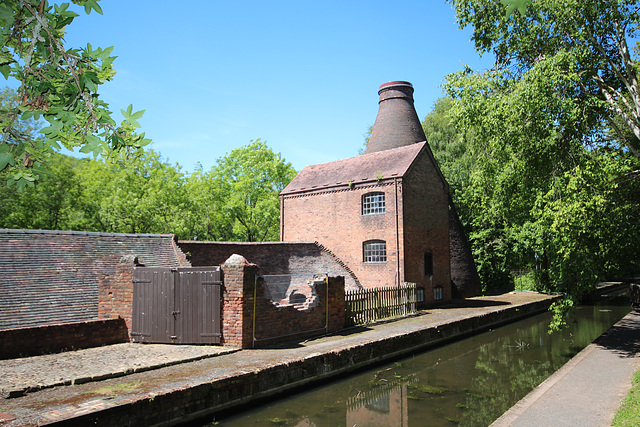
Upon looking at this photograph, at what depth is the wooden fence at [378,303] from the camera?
1489cm

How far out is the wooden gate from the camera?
1070 cm

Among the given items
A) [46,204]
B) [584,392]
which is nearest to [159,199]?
[46,204]

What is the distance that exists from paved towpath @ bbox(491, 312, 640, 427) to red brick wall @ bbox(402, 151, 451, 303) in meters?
9.54

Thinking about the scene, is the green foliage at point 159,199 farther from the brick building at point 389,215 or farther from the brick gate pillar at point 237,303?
the brick gate pillar at point 237,303

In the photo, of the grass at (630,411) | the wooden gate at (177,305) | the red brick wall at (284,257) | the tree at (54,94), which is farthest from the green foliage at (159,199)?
the grass at (630,411)

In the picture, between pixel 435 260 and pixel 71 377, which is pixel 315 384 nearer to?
pixel 71 377

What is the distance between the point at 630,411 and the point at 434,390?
12.9ft

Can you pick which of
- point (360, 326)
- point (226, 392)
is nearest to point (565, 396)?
point (226, 392)

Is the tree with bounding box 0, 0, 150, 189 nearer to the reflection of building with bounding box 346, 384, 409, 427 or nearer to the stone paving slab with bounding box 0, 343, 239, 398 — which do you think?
the stone paving slab with bounding box 0, 343, 239, 398

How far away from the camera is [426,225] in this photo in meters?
22.2

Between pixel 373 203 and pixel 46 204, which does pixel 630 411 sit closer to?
pixel 373 203

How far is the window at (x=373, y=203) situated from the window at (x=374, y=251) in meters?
1.49

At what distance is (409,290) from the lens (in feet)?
59.2

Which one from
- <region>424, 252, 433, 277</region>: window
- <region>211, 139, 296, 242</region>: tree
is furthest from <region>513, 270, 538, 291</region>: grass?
<region>211, 139, 296, 242</region>: tree
